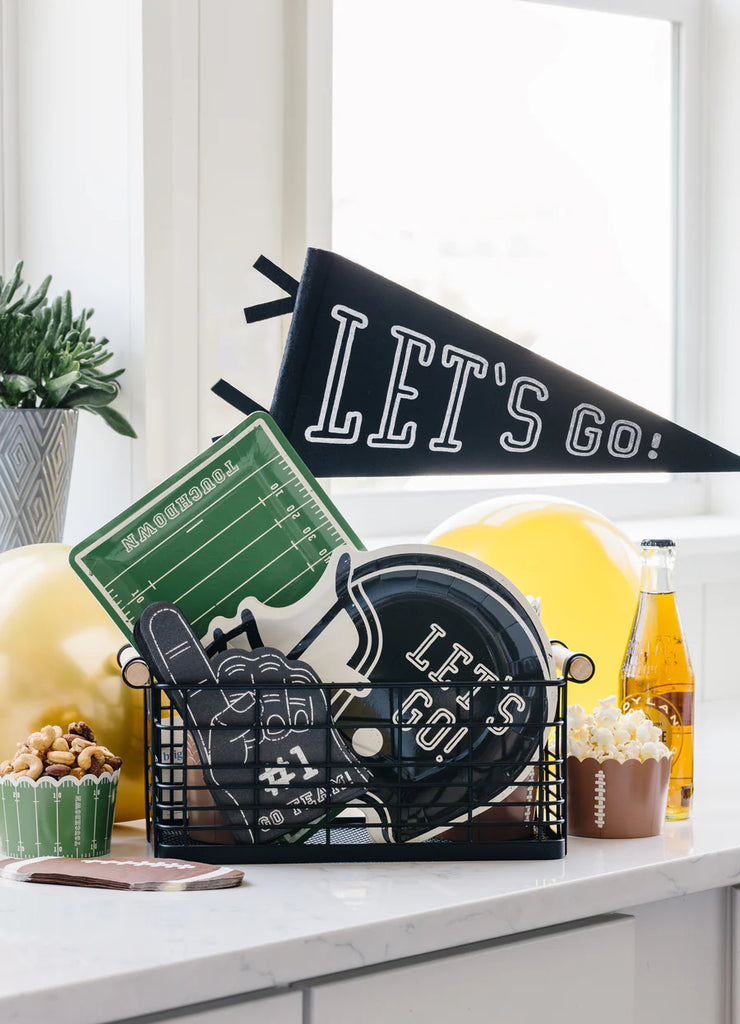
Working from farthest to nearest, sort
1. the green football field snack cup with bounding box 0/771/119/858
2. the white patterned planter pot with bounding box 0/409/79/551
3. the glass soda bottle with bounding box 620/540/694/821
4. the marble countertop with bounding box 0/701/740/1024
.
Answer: the white patterned planter pot with bounding box 0/409/79/551 < the glass soda bottle with bounding box 620/540/694/821 < the green football field snack cup with bounding box 0/771/119/858 < the marble countertop with bounding box 0/701/740/1024

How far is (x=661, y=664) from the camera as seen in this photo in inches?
36.6

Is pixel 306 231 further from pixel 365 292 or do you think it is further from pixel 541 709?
pixel 541 709

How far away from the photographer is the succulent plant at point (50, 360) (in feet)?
3.87

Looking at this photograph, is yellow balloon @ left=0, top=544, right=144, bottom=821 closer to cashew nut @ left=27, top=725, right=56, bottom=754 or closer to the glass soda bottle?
cashew nut @ left=27, top=725, right=56, bottom=754

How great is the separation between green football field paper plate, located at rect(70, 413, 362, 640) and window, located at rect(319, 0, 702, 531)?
0.66m

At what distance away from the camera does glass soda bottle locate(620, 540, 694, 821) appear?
911mm

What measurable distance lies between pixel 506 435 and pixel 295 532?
0.22m

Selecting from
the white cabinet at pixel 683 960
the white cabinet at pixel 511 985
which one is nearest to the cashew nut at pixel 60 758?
the white cabinet at pixel 511 985

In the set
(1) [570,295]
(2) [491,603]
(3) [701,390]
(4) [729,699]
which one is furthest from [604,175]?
(2) [491,603]

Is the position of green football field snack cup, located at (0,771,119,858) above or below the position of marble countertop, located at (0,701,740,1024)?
above

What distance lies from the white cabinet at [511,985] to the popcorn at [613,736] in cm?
11

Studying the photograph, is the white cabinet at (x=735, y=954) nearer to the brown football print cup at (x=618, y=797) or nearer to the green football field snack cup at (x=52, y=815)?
A: the brown football print cup at (x=618, y=797)

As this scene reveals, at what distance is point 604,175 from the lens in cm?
173

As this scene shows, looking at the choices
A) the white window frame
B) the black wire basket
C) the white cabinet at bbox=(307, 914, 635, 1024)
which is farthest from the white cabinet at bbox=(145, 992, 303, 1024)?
the white window frame
